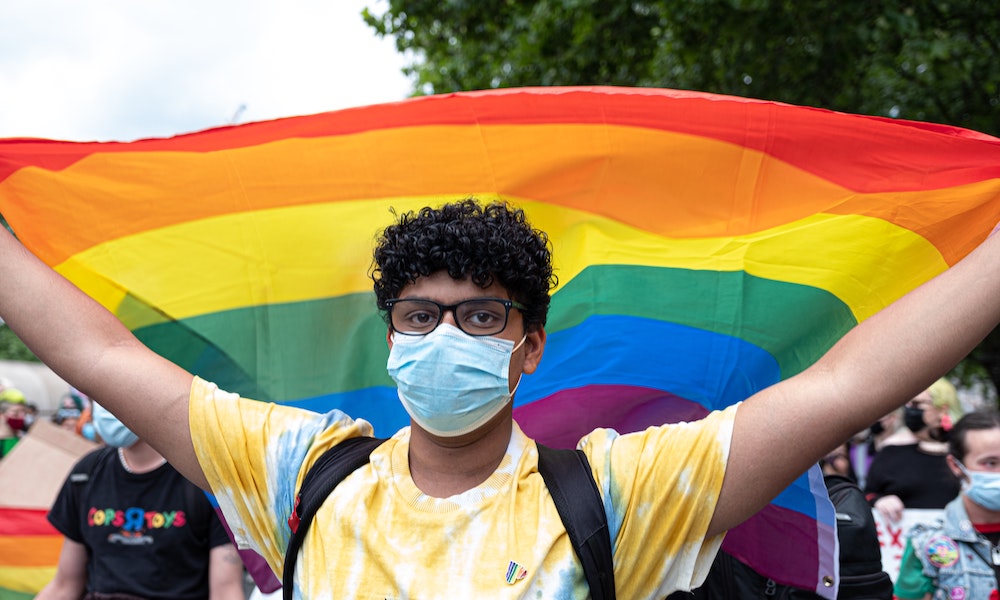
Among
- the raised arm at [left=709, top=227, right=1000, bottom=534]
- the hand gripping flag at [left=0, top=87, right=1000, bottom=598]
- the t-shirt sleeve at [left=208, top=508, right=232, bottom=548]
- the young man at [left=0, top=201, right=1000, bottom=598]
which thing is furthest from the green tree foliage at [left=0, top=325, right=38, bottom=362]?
the raised arm at [left=709, top=227, right=1000, bottom=534]

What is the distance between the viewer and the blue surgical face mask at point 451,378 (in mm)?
2152

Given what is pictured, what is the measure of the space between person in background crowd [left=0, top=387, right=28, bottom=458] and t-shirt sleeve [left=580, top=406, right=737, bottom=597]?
826cm

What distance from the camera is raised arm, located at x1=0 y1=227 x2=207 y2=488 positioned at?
2.25 m

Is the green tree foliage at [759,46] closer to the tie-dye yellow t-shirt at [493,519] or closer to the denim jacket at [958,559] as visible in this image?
the denim jacket at [958,559]

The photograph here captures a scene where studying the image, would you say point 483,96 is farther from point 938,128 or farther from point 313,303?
point 938,128

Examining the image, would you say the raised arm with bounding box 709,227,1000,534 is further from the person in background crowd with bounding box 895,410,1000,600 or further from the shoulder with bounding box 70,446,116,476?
the shoulder with bounding box 70,446,116,476

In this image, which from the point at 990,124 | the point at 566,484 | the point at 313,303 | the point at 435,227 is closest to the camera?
the point at 566,484

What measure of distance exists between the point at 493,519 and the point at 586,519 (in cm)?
20

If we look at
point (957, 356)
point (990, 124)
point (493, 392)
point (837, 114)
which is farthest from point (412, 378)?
point (990, 124)

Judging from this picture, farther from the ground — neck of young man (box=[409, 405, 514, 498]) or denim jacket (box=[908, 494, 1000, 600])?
neck of young man (box=[409, 405, 514, 498])

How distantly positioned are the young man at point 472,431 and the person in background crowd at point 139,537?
6.05 feet

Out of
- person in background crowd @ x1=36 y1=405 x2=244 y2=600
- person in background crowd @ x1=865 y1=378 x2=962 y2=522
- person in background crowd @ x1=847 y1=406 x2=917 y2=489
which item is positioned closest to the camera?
person in background crowd @ x1=36 y1=405 x2=244 y2=600

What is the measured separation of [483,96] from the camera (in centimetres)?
303

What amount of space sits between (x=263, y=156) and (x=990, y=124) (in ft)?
25.2
